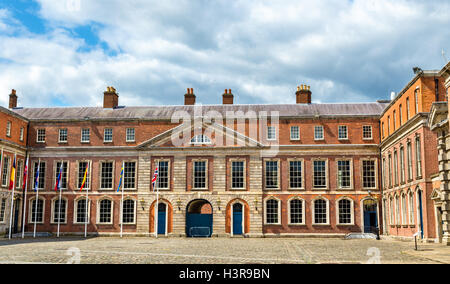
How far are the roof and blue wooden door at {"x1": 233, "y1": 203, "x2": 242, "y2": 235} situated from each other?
889 centimetres

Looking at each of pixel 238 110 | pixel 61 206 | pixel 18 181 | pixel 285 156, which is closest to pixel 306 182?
pixel 285 156

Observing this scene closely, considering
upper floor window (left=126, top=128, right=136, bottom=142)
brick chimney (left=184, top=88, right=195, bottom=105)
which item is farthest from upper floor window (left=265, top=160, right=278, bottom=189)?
upper floor window (left=126, top=128, right=136, bottom=142)

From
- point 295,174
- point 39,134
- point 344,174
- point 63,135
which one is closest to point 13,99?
point 39,134

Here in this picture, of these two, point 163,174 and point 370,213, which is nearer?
point 370,213

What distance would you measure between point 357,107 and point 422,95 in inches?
585

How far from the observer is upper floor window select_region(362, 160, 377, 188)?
4384 centimetres

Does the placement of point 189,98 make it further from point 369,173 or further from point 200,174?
point 369,173

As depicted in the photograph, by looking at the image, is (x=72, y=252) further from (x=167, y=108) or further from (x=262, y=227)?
(x=167, y=108)

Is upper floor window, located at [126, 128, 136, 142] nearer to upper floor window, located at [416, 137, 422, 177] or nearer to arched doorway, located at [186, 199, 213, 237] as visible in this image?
arched doorway, located at [186, 199, 213, 237]

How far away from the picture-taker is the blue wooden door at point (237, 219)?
142ft

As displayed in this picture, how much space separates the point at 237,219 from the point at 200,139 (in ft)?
25.6

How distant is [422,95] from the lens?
32.4 meters

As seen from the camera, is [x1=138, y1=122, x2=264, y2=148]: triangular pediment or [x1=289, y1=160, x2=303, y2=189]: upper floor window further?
[x1=138, y1=122, x2=264, y2=148]: triangular pediment

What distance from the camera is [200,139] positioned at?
44750mm
